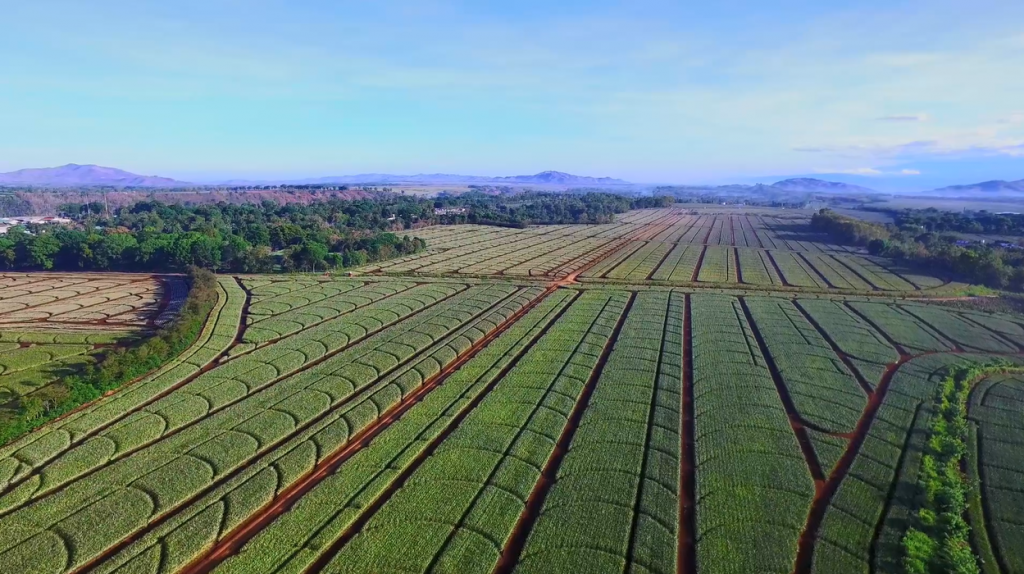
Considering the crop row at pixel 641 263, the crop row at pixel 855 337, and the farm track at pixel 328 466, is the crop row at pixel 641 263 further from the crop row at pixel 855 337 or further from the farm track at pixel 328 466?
the farm track at pixel 328 466

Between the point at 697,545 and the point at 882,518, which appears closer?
the point at 697,545

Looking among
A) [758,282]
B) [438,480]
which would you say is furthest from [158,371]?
[758,282]

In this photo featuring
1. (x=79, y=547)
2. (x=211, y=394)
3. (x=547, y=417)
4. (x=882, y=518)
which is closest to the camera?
(x=79, y=547)

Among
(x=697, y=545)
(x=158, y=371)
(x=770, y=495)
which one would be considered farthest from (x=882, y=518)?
(x=158, y=371)

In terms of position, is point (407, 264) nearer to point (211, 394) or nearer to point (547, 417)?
point (211, 394)

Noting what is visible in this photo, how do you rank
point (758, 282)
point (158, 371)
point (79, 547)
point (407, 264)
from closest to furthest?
point (79, 547) < point (158, 371) < point (758, 282) < point (407, 264)

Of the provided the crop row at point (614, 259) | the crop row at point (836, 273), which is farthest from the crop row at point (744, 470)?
the crop row at point (836, 273)
